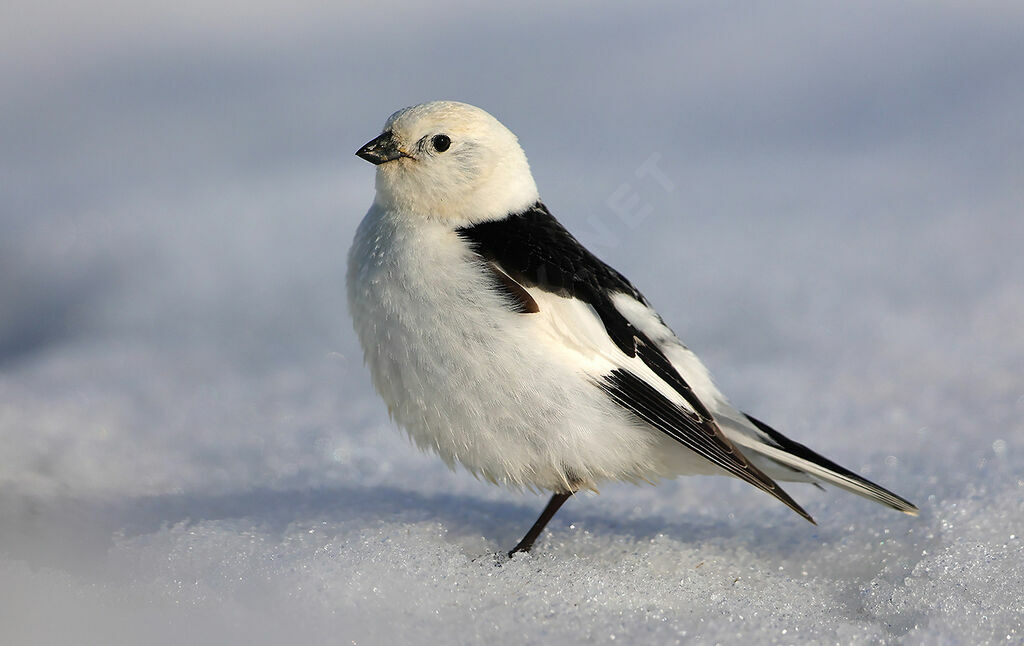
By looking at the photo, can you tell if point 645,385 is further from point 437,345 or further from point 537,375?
point 437,345

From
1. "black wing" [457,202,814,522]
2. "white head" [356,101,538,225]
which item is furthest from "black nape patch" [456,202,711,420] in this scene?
"white head" [356,101,538,225]

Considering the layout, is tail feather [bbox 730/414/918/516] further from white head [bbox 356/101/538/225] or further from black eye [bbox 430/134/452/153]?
black eye [bbox 430/134/452/153]

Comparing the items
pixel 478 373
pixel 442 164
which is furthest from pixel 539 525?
pixel 442 164

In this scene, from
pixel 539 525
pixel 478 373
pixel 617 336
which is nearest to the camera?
pixel 478 373

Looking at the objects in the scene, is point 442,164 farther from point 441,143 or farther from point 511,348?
point 511,348

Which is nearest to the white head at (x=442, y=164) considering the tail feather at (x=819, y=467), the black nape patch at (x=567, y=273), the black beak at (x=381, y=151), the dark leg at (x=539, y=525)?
the black beak at (x=381, y=151)

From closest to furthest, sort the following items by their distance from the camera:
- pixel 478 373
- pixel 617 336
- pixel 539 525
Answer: pixel 478 373, pixel 617 336, pixel 539 525

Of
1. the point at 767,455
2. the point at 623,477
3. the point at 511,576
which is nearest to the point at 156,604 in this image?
the point at 511,576

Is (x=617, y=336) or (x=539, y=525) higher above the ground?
(x=617, y=336)
